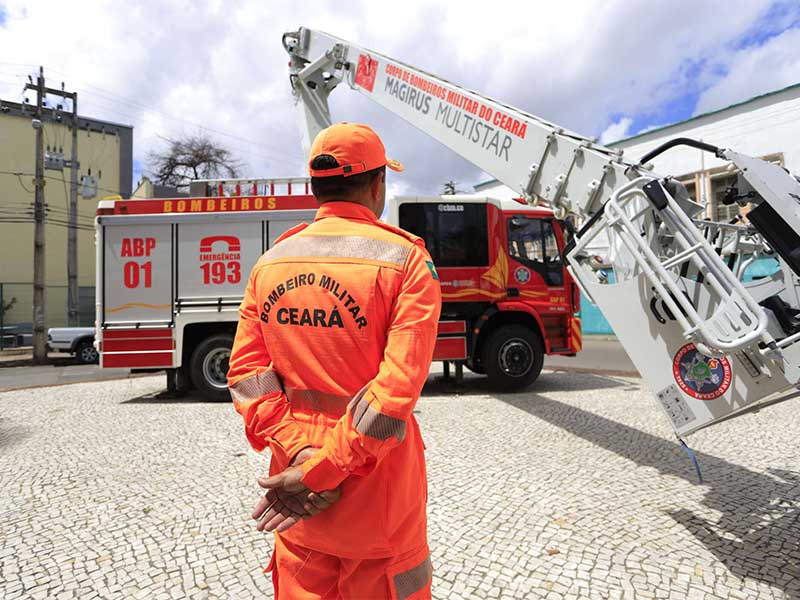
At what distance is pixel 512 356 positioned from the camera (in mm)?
7621

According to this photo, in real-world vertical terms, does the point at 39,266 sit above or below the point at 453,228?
above

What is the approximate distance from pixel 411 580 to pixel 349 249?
0.93 m

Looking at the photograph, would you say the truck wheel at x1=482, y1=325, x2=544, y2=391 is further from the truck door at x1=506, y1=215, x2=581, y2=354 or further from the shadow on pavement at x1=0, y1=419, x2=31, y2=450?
the shadow on pavement at x1=0, y1=419, x2=31, y2=450

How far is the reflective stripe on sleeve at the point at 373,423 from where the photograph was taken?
1180 mm

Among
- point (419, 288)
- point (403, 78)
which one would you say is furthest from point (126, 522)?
point (403, 78)

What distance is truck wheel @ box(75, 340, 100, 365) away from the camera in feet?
47.1

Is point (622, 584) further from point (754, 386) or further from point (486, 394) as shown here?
point (486, 394)

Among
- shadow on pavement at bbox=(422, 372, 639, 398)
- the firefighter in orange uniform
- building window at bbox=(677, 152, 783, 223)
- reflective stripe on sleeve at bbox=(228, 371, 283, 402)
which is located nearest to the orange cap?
the firefighter in orange uniform

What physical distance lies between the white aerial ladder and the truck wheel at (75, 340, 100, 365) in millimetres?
14383

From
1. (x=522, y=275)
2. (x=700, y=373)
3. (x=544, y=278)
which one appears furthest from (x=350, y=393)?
(x=544, y=278)

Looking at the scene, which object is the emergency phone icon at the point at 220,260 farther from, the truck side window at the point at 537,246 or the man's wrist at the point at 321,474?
the man's wrist at the point at 321,474

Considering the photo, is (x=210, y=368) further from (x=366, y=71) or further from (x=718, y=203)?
(x=718, y=203)

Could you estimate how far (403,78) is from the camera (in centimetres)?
570

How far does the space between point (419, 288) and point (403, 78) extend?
511cm
